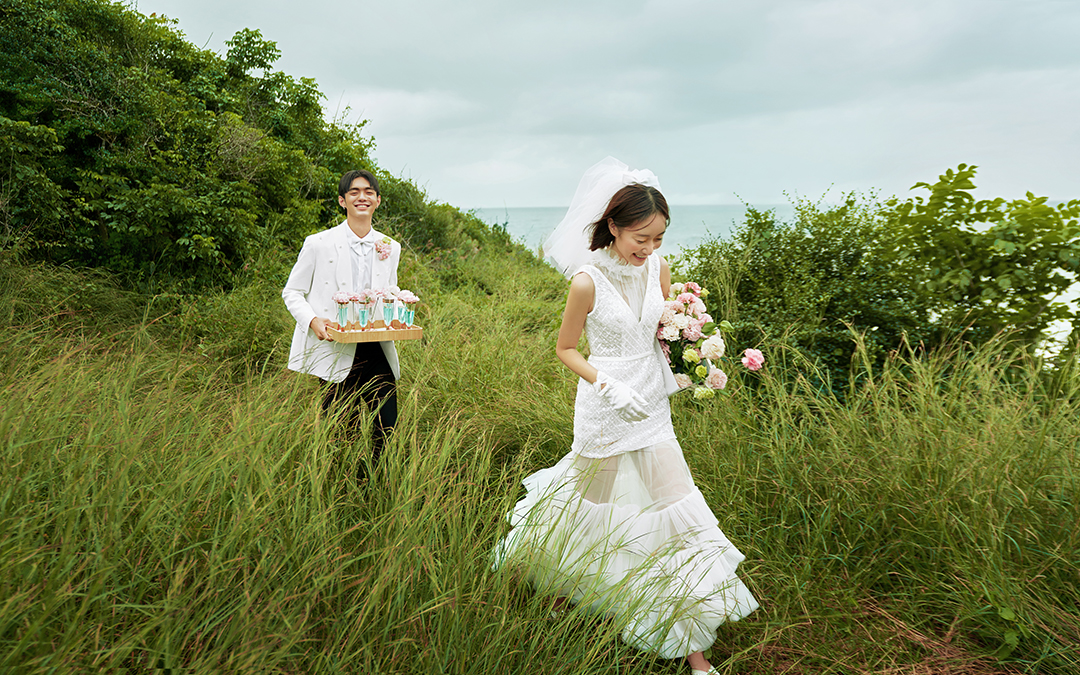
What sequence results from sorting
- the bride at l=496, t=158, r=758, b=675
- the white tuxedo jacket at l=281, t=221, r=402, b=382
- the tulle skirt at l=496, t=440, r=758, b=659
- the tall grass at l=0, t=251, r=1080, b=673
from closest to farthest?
1. the tall grass at l=0, t=251, r=1080, b=673
2. the tulle skirt at l=496, t=440, r=758, b=659
3. the bride at l=496, t=158, r=758, b=675
4. the white tuxedo jacket at l=281, t=221, r=402, b=382

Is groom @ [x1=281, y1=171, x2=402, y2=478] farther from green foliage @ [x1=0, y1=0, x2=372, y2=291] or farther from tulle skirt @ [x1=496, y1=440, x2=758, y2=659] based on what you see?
green foliage @ [x1=0, y1=0, x2=372, y2=291]

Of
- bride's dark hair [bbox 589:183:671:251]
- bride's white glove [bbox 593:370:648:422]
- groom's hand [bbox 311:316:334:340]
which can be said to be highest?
bride's dark hair [bbox 589:183:671:251]

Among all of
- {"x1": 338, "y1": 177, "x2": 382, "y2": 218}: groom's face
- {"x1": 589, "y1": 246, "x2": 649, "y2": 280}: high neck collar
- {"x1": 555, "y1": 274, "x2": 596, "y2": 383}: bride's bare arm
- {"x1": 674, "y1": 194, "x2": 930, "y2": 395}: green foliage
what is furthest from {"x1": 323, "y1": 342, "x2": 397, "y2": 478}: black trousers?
{"x1": 674, "y1": 194, "x2": 930, "y2": 395}: green foliage

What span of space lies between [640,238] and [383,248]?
5.99ft

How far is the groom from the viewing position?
3773 mm

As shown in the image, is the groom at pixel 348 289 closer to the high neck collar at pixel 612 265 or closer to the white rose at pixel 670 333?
the high neck collar at pixel 612 265

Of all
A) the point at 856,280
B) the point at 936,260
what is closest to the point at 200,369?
the point at 856,280

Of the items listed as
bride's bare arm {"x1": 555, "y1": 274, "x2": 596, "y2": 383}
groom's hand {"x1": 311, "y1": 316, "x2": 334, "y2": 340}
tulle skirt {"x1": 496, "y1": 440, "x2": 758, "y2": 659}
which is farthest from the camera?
groom's hand {"x1": 311, "y1": 316, "x2": 334, "y2": 340}

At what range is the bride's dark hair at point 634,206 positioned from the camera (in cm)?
268

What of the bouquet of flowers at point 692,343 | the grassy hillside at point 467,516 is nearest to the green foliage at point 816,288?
the grassy hillside at point 467,516

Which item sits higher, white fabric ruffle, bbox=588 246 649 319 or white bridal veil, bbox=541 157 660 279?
white bridal veil, bbox=541 157 660 279

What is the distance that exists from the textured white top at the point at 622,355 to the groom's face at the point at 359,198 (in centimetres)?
162

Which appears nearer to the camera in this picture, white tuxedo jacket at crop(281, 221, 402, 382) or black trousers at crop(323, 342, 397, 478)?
white tuxedo jacket at crop(281, 221, 402, 382)

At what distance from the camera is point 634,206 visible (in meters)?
2.70
